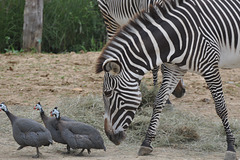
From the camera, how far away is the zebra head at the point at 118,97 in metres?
4.86

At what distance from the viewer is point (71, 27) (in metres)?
12.6

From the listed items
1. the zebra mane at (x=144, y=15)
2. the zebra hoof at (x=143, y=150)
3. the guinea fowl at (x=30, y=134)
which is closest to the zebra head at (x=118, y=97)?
the zebra mane at (x=144, y=15)

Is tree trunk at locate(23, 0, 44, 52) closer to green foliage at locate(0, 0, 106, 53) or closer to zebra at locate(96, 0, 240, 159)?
green foliage at locate(0, 0, 106, 53)

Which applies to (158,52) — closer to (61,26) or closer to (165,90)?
(165,90)

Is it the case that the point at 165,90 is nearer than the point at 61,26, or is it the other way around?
the point at 165,90

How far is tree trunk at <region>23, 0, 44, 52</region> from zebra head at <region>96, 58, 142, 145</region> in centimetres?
693

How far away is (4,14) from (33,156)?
24.9 feet

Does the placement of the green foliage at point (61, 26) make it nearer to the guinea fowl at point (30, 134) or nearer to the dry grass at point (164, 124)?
the dry grass at point (164, 124)

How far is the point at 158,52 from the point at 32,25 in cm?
705

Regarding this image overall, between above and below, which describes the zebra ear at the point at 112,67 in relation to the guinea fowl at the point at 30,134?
above

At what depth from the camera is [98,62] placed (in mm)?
4863

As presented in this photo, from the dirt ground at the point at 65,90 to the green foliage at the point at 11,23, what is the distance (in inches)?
46.9

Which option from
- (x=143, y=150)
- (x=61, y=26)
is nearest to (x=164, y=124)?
(x=143, y=150)

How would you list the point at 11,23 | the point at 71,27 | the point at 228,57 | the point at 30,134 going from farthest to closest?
the point at 71,27 → the point at 11,23 → the point at 228,57 → the point at 30,134
